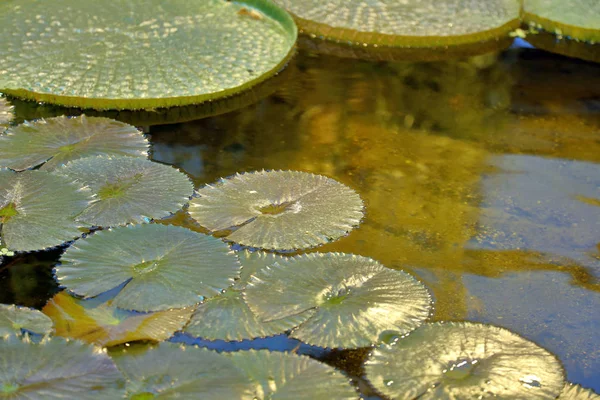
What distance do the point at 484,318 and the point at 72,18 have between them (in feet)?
5.95

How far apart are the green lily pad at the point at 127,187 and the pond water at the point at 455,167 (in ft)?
0.22

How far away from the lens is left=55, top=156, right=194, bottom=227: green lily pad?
1.78 metres

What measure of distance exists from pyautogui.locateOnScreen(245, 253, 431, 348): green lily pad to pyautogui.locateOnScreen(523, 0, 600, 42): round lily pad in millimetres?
1861

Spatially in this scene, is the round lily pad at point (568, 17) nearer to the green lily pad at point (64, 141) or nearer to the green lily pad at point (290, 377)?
the green lily pad at point (64, 141)

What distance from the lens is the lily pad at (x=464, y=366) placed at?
1.33 metres

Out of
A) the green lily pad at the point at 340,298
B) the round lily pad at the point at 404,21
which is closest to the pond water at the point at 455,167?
the green lily pad at the point at 340,298

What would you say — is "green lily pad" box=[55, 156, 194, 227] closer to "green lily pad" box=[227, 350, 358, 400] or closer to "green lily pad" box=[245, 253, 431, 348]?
"green lily pad" box=[245, 253, 431, 348]

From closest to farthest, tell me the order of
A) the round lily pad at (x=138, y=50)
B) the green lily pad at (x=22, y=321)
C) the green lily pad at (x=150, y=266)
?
the green lily pad at (x=22, y=321), the green lily pad at (x=150, y=266), the round lily pad at (x=138, y=50)

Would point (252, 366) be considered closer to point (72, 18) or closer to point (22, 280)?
point (22, 280)

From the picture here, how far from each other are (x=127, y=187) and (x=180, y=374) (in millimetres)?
695

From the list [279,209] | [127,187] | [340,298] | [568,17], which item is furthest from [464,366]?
[568,17]

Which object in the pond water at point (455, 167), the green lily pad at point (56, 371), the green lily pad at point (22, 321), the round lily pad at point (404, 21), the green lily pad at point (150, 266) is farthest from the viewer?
the round lily pad at point (404, 21)

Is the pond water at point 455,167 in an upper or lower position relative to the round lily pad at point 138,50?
lower

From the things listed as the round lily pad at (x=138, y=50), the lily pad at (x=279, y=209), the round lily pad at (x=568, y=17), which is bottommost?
the lily pad at (x=279, y=209)
